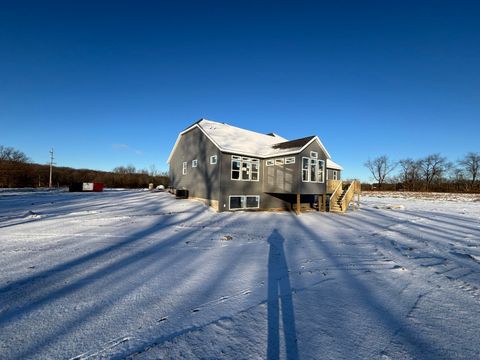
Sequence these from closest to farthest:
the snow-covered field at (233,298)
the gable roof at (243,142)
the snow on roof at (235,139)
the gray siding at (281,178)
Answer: the snow-covered field at (233,298), the gray siding at (281,178), the gable roof at (243,142), the snow on roof at (235,139)

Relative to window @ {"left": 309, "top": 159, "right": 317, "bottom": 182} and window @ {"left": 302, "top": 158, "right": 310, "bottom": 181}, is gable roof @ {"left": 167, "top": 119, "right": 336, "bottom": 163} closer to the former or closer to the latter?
window @ {"left": 302, "top": 158, "right": 310, "bottom": 181}

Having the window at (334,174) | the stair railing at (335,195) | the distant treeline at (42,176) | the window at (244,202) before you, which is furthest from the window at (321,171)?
the distant treeline at (42,176)

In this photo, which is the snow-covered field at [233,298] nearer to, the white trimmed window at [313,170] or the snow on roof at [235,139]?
the white trimmed window at [313,170]

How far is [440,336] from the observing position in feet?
9.77

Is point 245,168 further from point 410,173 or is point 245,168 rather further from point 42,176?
point 410,173

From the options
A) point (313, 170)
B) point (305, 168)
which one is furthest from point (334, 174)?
point (305, 168)

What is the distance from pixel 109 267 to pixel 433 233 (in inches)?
504

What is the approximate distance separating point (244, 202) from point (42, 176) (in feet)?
154

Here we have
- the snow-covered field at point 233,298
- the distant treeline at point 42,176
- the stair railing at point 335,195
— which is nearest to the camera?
the snow-covered field at point 233,298

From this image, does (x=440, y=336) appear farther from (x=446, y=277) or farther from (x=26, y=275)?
(x=26, y=275)

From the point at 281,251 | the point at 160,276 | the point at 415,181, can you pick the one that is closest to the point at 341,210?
the point at 281,251

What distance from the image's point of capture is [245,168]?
658 inches

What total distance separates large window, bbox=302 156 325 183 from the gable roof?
111 centimetres

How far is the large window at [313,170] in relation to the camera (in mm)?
15776
